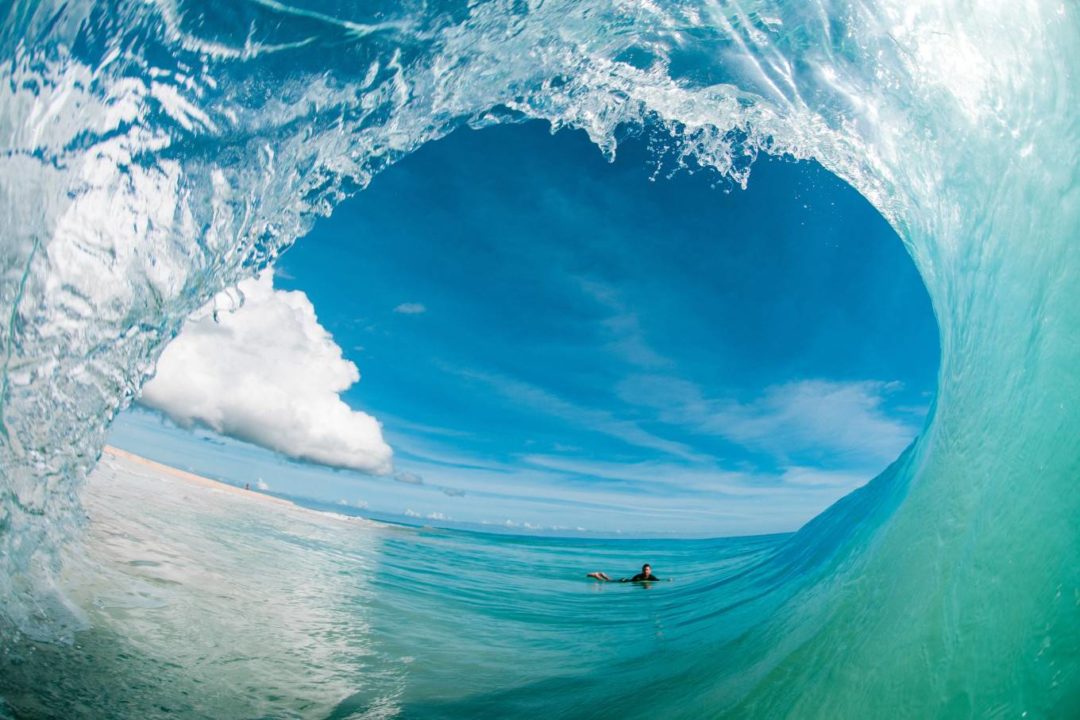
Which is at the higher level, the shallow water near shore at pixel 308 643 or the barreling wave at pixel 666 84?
the barreling wave at pixel 666 84

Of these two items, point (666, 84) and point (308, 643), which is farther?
point (308, 643)

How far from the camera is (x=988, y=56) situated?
374cm

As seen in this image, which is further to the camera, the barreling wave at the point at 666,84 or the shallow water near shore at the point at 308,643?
the shallow water near shore at the point at 308,643

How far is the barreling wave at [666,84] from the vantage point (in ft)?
10.2

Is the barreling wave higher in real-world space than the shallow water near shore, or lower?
higher

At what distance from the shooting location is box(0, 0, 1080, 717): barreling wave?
3.11 m

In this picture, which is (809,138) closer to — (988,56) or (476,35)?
(988,56)

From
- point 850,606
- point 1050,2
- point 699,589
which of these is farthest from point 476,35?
point 699,589

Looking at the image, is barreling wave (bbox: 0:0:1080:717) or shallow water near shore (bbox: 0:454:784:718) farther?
shallow water near shore (bbox: 0:454:784:718)

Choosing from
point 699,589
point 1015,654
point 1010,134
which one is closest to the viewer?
point 1015,654

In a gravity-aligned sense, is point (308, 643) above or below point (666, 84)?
below

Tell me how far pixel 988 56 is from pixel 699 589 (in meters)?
11.2

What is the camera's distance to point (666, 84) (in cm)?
476

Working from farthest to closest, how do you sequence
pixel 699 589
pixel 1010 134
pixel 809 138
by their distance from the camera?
pixel 699 589, pixel 809 138, pixel 1010 134
